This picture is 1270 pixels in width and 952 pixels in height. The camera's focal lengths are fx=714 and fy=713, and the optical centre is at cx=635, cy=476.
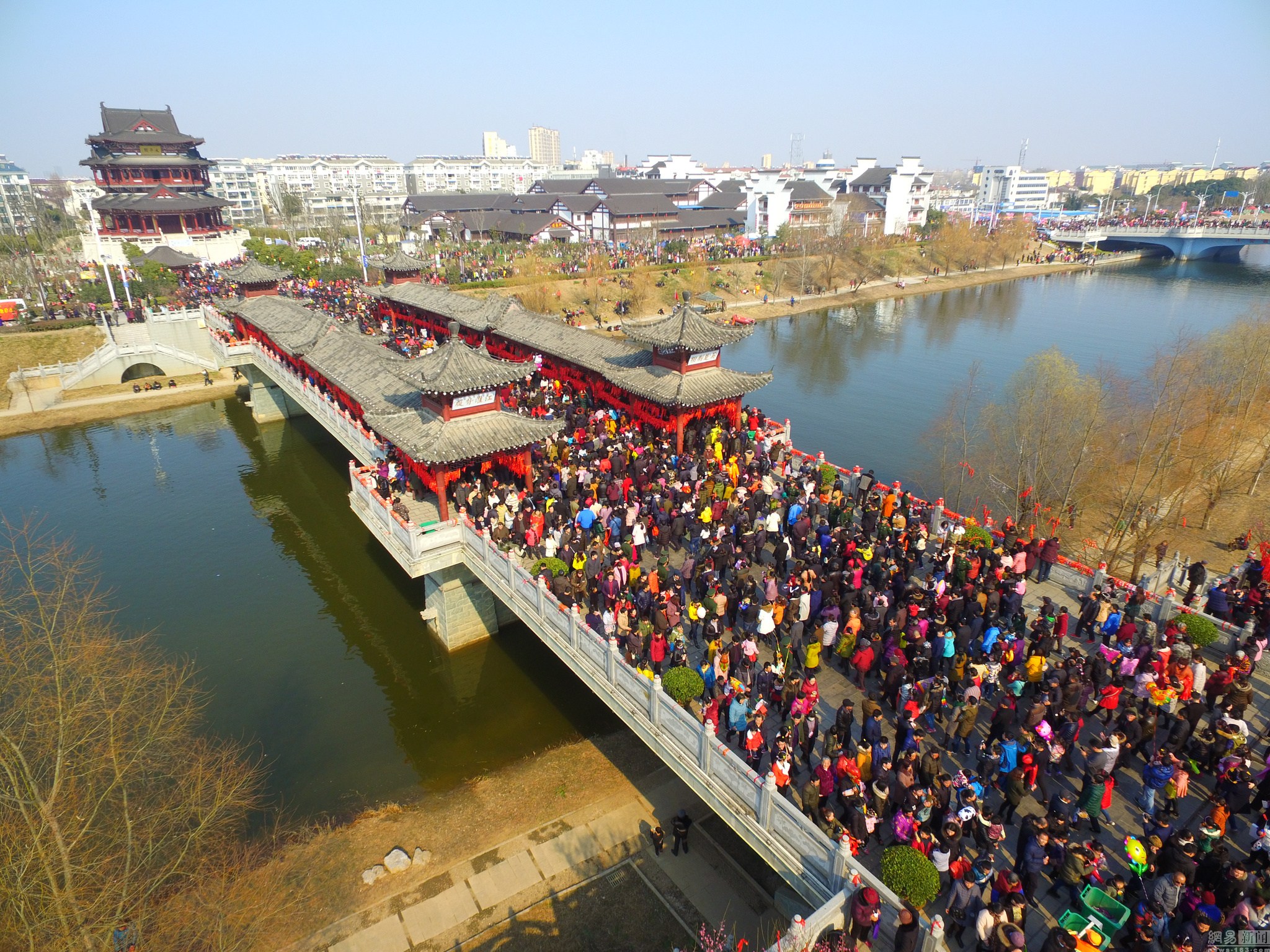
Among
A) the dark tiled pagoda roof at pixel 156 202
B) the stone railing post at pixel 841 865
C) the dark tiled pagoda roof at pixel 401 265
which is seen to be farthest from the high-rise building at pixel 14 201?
the stone railing post at pixel 841 865

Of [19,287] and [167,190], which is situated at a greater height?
[167,190]

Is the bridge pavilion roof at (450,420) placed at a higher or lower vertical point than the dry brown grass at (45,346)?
higher

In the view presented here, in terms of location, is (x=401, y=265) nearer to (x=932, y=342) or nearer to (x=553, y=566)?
(x=553, y=566)

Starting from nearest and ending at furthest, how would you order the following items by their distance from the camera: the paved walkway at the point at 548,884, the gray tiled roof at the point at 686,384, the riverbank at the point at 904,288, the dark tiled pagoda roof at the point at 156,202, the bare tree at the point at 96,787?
the bare tree at the point at 96,787 → the paved walkway at the point at 548,884 → the gray tiled roof at the point at 686,384 → the dark tiled pagoda roof at the point at 156,202 → the riverbank at the point at 904,288

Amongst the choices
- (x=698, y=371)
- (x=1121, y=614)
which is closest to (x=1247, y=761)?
(x=1121, y=614)

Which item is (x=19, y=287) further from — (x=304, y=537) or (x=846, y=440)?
(x=846, y=440)

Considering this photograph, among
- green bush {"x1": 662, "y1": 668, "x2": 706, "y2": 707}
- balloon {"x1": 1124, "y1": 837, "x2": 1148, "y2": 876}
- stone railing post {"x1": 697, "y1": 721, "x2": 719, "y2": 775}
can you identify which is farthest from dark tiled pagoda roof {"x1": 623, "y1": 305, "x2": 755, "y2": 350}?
balloon {"x1": 1124, "y1": 837, "x2": 1148, "y2": 876}

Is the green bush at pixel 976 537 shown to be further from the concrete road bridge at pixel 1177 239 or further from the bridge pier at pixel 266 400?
the concrete road bridge at pixel 1177 239
